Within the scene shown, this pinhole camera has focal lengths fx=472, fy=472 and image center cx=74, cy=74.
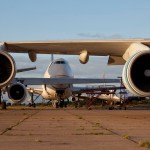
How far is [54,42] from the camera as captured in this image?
16344 mm

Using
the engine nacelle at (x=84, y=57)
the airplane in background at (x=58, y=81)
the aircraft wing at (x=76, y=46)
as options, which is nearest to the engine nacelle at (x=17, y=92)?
the airplane in background at (x=58, y=81)

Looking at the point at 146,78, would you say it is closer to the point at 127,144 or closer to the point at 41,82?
the point at 127,144

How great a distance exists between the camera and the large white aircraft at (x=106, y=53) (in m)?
13.5

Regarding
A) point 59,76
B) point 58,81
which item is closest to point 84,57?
→ point 58,81

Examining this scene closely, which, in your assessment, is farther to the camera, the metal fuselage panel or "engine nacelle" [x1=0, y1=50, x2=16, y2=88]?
the metal fuselage panel

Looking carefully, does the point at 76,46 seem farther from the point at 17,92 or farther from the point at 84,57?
the point at 17,92

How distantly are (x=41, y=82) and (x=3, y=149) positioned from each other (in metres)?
31.5

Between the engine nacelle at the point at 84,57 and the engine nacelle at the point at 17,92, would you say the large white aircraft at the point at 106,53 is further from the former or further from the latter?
the engine nacelle at the point at 17,92

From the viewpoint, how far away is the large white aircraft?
13.5m

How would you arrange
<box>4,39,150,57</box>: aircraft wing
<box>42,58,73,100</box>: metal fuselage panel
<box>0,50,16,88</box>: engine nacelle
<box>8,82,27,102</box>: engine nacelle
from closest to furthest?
<box>0,50,16,88</box>: engine nacelle < <box>4,39,150,57</box>: aircraft wing < <box>8,82,27,102</box>: engine nacelle < <box>42,58,73,100</box>: metal fuselage panel

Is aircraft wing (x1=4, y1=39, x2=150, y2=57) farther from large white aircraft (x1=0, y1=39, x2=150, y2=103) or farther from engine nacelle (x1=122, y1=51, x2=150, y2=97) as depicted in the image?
engine nacelle (x1=122, y1=51, x2=150, y2=97)

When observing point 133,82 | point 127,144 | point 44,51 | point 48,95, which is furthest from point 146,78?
point 48,95

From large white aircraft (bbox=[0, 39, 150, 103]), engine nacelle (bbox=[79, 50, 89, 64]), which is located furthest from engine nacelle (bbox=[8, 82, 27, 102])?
engine nacelle (bbox=[79, 50, 89, 64])

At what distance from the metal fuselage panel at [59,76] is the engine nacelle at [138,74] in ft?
78.5
